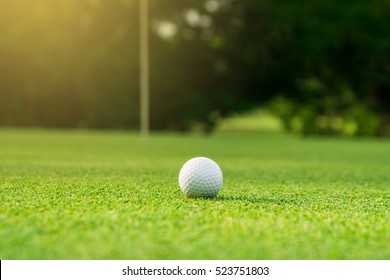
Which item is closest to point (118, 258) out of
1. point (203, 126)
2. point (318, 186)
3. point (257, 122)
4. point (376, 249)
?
point (376, 249)

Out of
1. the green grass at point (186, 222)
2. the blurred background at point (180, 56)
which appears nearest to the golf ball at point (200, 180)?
the green grass at point (186, 222)

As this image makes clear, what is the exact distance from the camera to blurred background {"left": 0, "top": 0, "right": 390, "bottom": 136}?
24.1m

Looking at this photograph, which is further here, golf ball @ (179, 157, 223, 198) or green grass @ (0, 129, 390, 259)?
golf ball @ (179, 157, 223, 198)

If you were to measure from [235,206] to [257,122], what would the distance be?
35668mm

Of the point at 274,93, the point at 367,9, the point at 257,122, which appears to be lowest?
the point at 257,122

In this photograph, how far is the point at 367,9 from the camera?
24922mm

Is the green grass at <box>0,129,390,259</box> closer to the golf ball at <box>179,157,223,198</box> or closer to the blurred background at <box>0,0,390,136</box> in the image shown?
the golf ball at <box>179,157,223,198</box>

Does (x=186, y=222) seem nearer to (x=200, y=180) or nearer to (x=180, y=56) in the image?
(x=200, y=180)

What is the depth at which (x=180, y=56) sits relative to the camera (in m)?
24.4

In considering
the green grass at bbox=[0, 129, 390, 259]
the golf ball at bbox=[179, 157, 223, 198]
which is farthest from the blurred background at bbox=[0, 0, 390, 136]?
the golf ball at bbox=[179, 157, 223, 198]

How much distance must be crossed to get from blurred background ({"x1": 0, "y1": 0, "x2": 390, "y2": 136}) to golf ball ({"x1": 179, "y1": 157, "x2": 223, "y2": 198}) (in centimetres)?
2026

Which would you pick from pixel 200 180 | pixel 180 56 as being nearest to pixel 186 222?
pixel 200 180

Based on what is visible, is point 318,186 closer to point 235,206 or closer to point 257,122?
point 235,206

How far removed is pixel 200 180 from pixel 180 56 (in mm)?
21355
